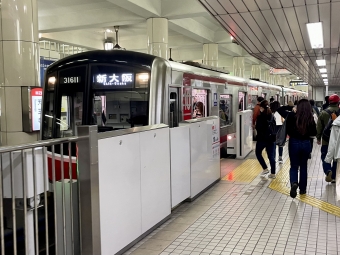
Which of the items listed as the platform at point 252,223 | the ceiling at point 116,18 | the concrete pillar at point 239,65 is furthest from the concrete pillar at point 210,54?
the platform at point 252,223

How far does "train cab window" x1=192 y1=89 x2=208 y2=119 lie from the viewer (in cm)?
816

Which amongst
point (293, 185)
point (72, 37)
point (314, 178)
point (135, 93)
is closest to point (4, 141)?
point (135, 93)

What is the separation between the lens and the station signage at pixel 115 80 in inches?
239

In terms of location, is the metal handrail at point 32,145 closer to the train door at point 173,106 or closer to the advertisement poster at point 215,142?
the train door at point 173,106

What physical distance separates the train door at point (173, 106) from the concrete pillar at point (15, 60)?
8.00ft

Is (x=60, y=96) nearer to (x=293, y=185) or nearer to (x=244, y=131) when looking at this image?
(x=293, y=185)

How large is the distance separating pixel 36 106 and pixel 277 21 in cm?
513

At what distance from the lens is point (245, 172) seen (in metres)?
8.16

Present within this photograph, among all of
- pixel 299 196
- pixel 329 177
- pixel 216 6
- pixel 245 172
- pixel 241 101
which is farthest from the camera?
pixel 241 101

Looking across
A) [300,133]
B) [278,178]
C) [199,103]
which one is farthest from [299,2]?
[278,178]

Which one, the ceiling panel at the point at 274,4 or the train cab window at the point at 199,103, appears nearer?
the ceiling panel at the point at 274,4

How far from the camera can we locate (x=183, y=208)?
18.2 ft

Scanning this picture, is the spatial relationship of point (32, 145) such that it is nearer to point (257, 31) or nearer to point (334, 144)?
point (334, 144)

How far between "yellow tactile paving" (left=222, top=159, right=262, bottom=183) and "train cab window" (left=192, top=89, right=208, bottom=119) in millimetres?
1509
